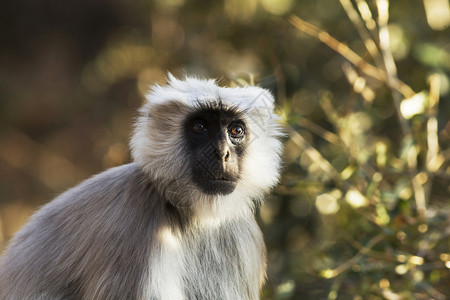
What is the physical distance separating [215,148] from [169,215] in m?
0.42

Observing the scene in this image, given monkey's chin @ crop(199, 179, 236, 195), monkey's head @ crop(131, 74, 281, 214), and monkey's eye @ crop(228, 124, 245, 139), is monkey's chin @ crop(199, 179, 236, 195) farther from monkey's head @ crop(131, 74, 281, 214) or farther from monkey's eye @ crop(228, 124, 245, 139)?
monkey's eye @ crop(228, 124, 245, 139)

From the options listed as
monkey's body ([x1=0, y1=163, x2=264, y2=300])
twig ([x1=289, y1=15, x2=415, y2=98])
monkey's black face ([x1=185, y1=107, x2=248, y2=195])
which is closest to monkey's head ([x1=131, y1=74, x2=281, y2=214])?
monkey's black face ([x1=185, y1=107, x2=248, y2=195])

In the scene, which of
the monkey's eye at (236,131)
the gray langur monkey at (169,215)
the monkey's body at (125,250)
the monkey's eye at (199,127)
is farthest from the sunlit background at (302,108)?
the monkey's eye at (199,127)

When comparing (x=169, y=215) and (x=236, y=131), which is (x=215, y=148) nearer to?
(x=236, y=131)

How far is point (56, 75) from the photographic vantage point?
468 inches

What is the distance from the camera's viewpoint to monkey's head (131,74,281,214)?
3.40 m

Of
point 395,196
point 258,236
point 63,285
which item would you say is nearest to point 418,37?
point 395,196

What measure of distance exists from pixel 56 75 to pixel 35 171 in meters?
2.02

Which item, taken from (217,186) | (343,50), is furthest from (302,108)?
(217,186)

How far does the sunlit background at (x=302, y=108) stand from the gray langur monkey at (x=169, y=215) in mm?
595

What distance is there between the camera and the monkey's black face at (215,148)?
339cm

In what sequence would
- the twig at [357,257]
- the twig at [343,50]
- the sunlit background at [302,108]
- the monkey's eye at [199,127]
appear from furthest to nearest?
the twig at [343,50]
the sunlit background at [302,108]
the twig at [357,257]
the monkey's eye at [199,127]

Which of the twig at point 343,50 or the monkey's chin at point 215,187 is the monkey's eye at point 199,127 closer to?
the monkey's chin at point 215,187

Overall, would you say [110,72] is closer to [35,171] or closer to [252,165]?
[35,171]
